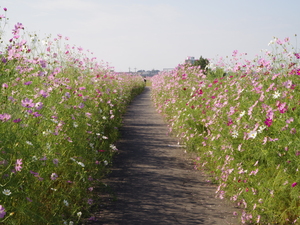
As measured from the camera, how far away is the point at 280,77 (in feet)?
17.5

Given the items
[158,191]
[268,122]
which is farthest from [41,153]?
[268,122]

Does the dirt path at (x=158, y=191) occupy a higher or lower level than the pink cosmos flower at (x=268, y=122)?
lower

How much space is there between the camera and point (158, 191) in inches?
189

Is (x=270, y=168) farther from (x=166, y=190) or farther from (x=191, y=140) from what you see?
(x=191, y=140)

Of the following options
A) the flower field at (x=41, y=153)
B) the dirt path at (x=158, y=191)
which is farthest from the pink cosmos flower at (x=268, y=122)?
the flower field at (x=41, y=153)

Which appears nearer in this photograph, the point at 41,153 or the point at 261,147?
the point at 41,153

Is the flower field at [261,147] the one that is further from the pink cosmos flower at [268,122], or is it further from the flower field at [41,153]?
the flower field at [41,153]

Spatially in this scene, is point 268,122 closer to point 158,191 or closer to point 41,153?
point 158,191

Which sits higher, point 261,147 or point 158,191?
point 261,147

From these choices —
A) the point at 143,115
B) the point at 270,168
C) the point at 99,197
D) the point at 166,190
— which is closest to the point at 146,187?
the point at 166,190

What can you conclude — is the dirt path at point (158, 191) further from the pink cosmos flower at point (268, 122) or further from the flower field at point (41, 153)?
the pink cosmos flower at point (268, 122)

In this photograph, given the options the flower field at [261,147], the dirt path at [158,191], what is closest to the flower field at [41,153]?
the dirt path at [158,191]

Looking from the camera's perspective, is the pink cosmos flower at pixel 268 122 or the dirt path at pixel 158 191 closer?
the dirt path at pixel 158 191

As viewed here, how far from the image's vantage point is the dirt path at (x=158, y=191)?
3.99m
